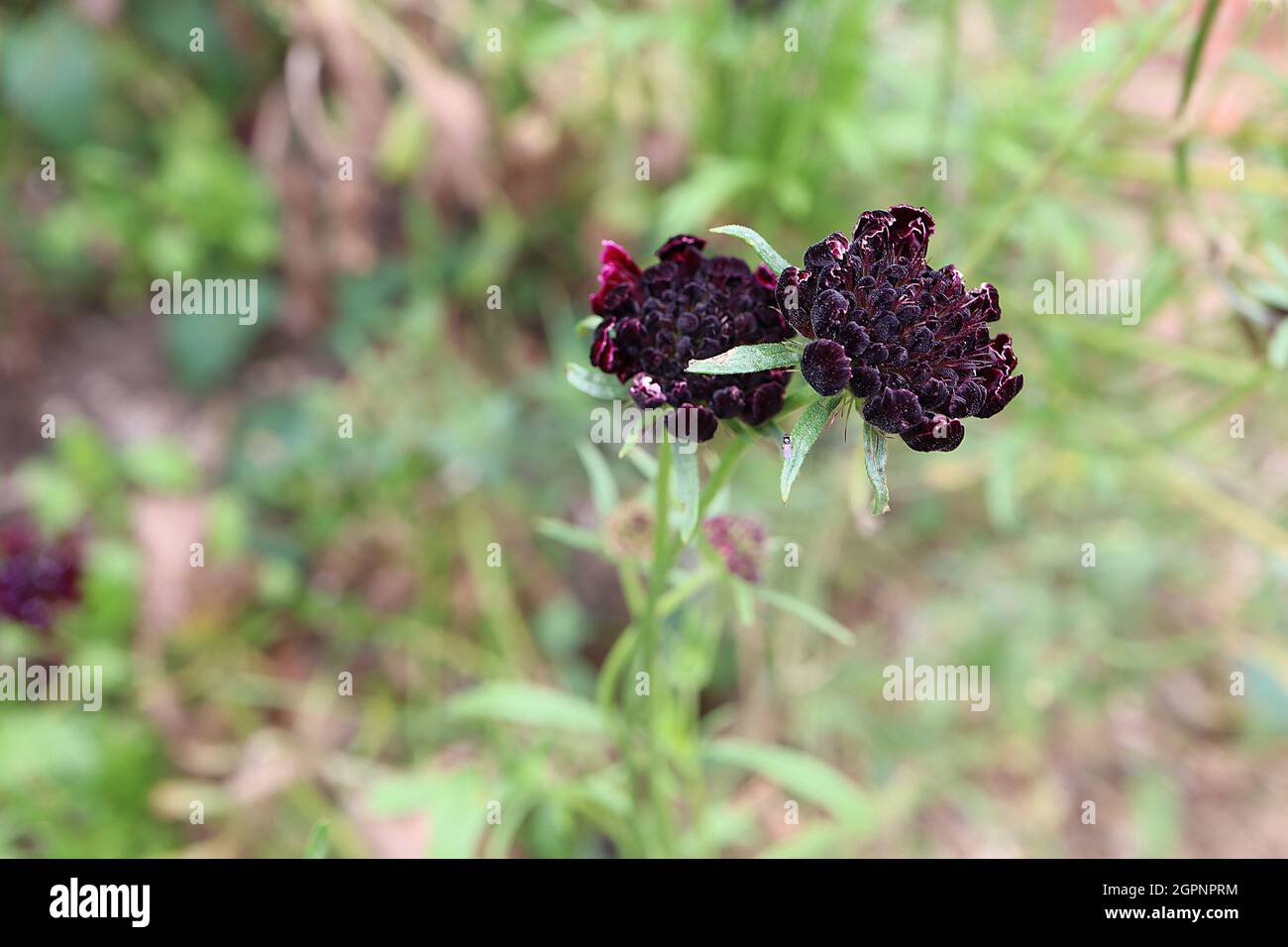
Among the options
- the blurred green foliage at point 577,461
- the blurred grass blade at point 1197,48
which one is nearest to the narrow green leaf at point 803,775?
the blurred green foliage at point 577,461

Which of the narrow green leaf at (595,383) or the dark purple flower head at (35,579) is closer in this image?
the narrow green leaf at (595,383)

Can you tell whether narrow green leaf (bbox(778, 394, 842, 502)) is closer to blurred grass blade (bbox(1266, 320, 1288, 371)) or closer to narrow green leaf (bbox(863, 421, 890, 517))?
narrow green leaf (bbox(863, 421, 890, 517))

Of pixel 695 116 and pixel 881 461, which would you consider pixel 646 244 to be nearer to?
pixel 695 116

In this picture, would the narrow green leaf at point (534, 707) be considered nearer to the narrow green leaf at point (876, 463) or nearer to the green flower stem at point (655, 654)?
the green flower stem at point (655, 654)

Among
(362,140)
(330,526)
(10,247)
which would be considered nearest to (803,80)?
(362,140)

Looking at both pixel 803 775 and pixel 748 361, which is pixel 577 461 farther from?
pixel 748 361

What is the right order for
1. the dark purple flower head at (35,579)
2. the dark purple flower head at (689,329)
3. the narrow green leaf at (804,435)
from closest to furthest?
the narrow green leaf at (804,435) < the dark purple flower head at (689,329) < the dark purple flower head at (35,579)
